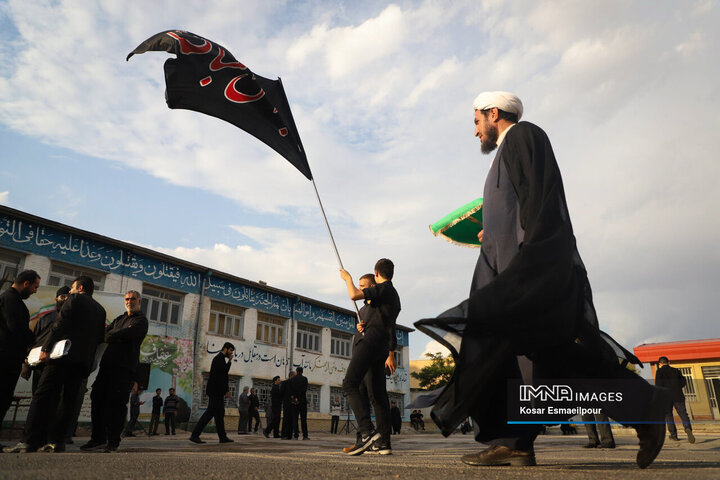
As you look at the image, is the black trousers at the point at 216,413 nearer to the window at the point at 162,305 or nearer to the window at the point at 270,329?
the window at the point at 162,305

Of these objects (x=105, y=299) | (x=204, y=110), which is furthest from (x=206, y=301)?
(x=204, y=110)

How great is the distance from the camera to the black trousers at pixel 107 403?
15.5 feet

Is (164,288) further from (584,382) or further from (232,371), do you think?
(584,382)

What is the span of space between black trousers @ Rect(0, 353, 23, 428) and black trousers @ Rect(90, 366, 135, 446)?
65 cm

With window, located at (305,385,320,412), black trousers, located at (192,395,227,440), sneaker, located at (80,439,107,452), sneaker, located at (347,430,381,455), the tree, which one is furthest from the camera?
the tree

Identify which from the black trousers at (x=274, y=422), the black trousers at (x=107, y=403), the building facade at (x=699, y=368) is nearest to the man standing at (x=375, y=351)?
the black trousers at (x=107, y=403)

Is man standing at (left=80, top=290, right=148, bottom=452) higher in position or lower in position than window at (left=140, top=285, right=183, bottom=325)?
lower

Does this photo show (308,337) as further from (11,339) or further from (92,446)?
(11,339)

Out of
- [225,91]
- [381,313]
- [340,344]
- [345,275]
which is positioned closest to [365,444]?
[381,313]

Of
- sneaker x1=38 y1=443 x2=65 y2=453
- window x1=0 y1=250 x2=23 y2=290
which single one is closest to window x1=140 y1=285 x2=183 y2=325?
window x1=0 y1=250 x2=23 y2=290

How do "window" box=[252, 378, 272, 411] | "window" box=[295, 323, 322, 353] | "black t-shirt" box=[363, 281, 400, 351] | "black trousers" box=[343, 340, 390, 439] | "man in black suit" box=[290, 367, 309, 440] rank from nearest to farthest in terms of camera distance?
"black trousers" box=[343, 340, 390, 439]
"black t-shirt" box=[363, 281, 400, 351]
"man in black suit" box=[290, 367, 309, 440]
"window" box=[252, 378, 272, 411]
"window" box=[295, 323, 322, 353]

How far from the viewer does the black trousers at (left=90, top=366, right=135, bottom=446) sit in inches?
186

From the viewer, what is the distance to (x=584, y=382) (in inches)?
90.1

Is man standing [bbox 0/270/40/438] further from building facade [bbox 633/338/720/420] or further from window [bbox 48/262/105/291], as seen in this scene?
building facade [bbox 633/338/720/420]
